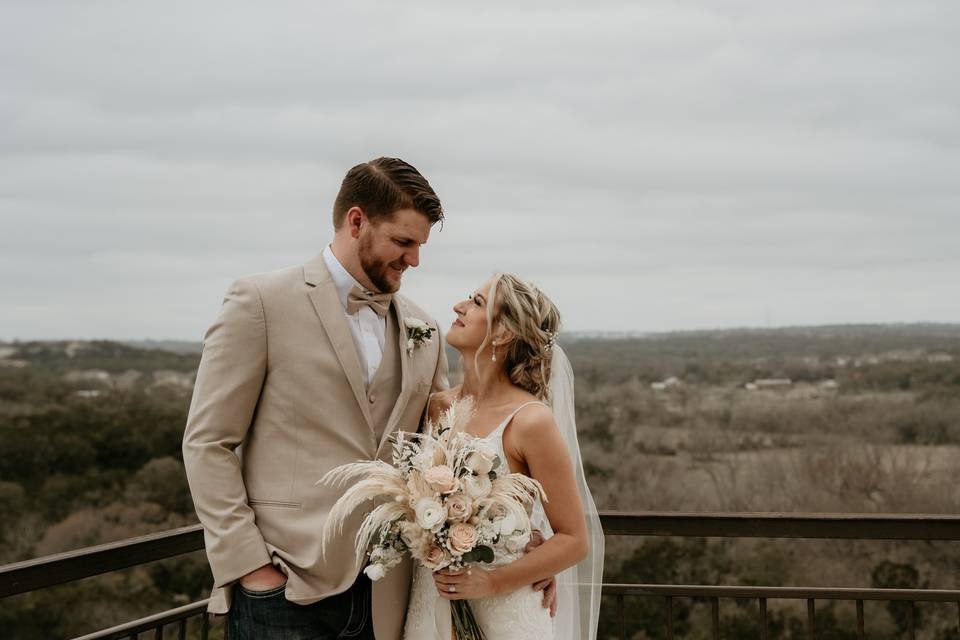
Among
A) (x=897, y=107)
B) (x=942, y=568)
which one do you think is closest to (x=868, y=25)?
(x=897, y=107)

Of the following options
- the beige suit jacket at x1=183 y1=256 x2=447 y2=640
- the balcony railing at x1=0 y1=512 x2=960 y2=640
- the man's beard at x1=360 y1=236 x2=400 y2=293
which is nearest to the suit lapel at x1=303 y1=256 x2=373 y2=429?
the beige suit jacket at x1=183 y1=256 x2=447 y2=640

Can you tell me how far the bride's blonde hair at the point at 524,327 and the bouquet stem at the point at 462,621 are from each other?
64 centimetres

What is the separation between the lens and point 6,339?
3091 cm

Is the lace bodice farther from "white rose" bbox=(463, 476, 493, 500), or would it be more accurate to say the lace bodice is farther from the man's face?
the man's face

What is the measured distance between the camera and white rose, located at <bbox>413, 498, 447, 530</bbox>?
1848 millimetres

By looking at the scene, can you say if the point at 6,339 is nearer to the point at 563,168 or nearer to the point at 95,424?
the point at 95,424

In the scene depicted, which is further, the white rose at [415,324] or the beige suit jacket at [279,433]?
the white rose at [415,324]

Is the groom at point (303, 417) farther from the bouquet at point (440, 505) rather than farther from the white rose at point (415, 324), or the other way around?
the bouquet at point (440, 505)

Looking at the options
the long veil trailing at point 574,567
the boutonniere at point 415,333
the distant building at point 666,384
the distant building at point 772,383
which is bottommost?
the distant building at point 666,384

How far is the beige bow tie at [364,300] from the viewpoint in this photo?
227 cm

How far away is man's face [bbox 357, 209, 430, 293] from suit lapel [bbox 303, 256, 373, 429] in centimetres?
12

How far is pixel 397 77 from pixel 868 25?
6.94 m

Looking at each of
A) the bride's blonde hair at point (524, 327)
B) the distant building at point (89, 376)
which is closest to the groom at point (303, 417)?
the bride's blonde hair at point (524, 327)

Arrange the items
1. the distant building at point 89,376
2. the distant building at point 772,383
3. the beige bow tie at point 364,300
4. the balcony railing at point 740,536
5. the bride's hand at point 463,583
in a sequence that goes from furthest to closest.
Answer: the distant building at point 772,383 < the distant building at point 89,376 < the balcony railing at point 740,536 < the beige bow tie at point 364,300 < the bride's hand at point 463,583
